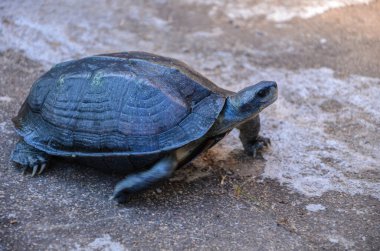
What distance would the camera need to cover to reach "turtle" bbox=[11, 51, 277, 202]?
362cm

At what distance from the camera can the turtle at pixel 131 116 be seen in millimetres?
3625

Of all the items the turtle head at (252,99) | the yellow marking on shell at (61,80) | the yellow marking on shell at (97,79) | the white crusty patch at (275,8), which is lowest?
the white crusty patch at (275,8)

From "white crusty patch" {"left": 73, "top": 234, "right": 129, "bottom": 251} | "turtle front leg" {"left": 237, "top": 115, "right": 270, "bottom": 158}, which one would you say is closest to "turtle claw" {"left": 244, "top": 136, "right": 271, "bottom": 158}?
"turtle front leg" {"left": 237, "top": 115, "right": 270, "bottom": 158}

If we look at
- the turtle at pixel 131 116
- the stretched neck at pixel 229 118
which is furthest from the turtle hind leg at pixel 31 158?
the stretched neck at pixel 229 118

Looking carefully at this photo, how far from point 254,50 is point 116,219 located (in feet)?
11.3

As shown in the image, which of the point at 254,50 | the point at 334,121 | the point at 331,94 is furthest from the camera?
the point at 254,50

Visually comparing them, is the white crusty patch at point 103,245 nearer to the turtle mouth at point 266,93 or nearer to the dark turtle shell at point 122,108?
the dark turtle shell at point 122,108

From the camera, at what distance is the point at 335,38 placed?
6562 millimetres

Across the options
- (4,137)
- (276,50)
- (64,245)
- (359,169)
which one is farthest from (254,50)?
(64,245)

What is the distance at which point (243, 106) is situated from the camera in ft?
12.5

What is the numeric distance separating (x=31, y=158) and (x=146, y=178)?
99cm

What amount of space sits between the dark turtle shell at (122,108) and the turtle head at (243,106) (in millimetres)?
98

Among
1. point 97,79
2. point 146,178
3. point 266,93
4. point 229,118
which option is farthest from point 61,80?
point 266,93

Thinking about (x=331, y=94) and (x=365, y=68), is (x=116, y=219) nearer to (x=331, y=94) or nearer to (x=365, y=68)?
(x=331, y=94)
